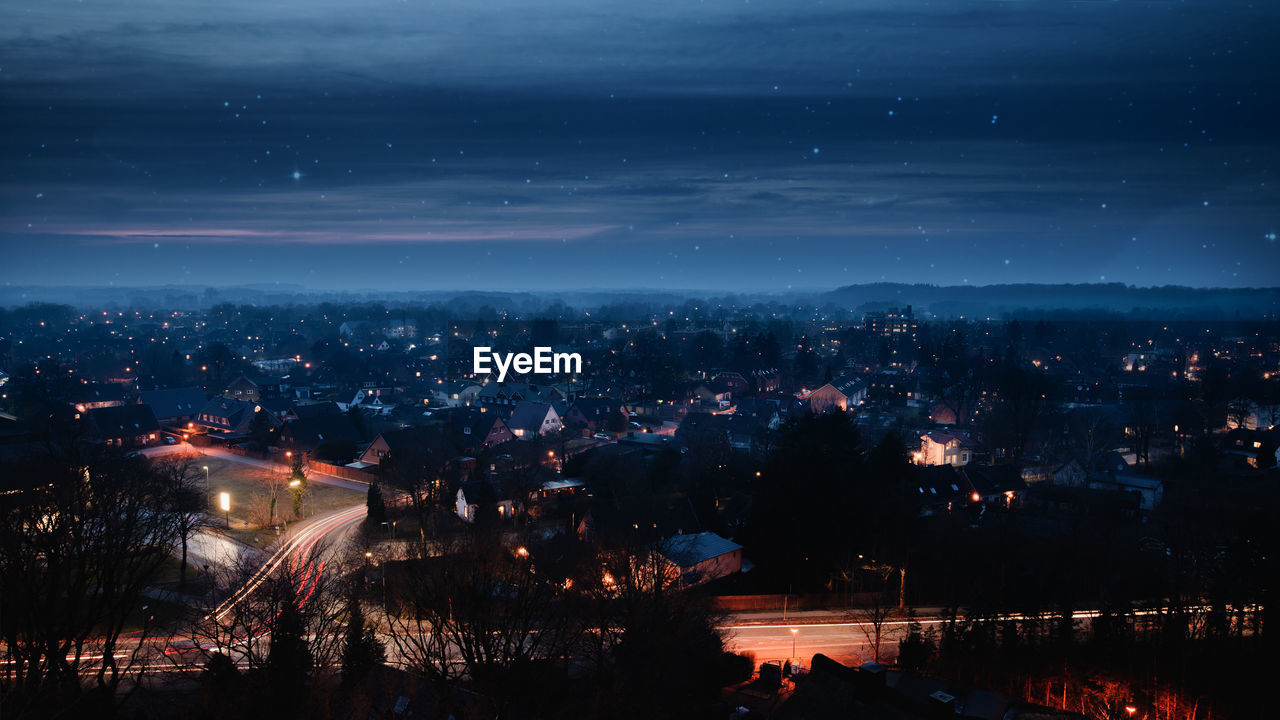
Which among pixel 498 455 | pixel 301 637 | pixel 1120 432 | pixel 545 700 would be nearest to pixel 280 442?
pixel 498 455

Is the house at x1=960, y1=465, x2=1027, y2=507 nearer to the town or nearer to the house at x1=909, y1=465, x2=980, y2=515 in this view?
the town

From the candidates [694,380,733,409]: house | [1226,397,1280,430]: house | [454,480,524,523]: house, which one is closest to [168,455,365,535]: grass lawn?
[454,480,524,523]: house

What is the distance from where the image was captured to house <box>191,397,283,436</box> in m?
32.3

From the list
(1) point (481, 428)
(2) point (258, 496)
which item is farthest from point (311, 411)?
(2) point (258, 496)

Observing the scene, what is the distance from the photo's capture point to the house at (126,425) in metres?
28.3

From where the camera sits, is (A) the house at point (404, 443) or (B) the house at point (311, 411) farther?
(B) the house at point (311, 411)

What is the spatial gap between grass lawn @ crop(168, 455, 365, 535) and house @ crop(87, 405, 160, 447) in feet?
17.3

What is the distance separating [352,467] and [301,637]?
15857mm

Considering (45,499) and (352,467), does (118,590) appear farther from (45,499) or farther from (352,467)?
Result: (352,467)

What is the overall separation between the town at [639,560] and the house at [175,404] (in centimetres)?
14

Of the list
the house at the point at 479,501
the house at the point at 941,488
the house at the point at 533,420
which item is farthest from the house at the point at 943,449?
the house at the point at 479,501

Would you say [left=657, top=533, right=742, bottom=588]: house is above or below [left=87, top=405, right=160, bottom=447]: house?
below

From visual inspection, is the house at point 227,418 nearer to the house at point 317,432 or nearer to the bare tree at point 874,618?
the house at point 317,432

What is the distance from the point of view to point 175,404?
115 feet
